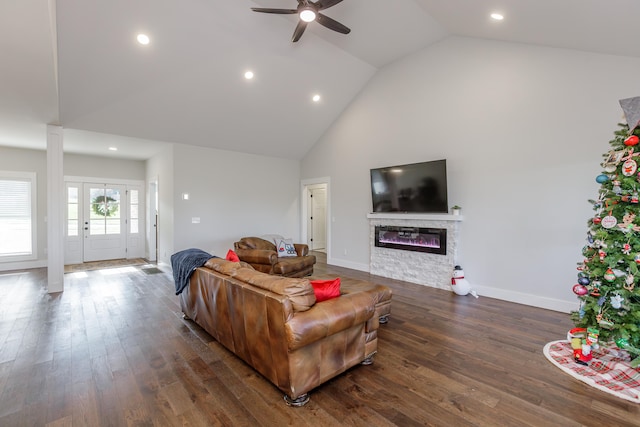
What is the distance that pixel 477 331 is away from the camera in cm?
337

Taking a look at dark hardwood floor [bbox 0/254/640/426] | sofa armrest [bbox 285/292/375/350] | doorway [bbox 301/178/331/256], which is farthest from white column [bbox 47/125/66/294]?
doorway [bbox 301/178/331/256]

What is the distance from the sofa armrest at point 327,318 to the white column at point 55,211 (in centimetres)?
506

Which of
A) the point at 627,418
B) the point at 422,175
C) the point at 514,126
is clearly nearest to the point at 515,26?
the point at 514,126

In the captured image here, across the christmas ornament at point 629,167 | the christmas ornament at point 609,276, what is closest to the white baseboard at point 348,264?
the christmas ornament at point 609,276

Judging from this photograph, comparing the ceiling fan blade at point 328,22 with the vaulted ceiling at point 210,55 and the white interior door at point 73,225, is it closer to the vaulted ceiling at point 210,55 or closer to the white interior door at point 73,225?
the vaulted ceiling at point 210,55

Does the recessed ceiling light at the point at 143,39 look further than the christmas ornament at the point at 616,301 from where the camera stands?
Yes

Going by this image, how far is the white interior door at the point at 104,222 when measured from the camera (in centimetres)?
758

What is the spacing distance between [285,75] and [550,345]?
5551mm

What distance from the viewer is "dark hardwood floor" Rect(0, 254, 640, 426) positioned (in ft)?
6.53

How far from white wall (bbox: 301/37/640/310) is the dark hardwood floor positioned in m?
0.82

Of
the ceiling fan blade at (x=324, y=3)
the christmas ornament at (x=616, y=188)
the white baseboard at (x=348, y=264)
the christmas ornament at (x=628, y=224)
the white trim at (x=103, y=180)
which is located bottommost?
the white baseboard at (x=348, y=264)

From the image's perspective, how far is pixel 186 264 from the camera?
345cm

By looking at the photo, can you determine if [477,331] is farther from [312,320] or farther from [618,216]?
[312,320]

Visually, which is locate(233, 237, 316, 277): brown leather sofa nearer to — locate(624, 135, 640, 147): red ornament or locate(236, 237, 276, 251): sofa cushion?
locate(236, 237, 276, 251): sofa cushion
